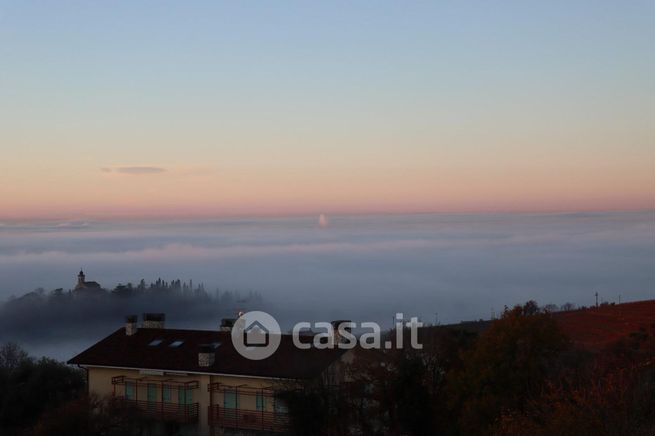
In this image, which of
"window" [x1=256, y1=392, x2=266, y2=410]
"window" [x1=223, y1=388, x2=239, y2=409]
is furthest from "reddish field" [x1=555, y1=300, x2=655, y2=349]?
"window" [x1=223, y1=388, x2=239, y2=409]

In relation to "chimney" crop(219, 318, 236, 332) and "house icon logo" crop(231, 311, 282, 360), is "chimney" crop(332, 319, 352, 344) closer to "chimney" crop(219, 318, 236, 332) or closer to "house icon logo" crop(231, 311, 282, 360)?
"house icon logo" crop(231, 311, 282, 360)

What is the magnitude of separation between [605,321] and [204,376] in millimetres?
31038

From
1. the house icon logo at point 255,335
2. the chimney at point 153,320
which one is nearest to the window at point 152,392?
the house icon logo at point 255,335

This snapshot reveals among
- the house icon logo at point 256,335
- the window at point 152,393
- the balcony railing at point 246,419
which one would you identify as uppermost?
the house icon logo at point 256,335

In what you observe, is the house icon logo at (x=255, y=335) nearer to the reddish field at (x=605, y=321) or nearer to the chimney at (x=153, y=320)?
the chimney at (x=153, y=320)

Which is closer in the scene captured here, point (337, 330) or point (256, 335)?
point (337, 330)

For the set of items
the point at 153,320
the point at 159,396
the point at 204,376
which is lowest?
the point at 159,396

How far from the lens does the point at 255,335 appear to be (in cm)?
3356

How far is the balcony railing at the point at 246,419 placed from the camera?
29141mm

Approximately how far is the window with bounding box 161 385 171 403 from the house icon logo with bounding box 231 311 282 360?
3234 mm

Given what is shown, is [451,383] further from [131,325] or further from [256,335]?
[131,325]

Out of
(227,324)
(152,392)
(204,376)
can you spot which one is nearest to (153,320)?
(227,324)

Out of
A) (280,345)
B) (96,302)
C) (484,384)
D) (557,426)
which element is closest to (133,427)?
(280,345)

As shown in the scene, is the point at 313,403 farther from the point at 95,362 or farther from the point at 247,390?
the point at 95,362
